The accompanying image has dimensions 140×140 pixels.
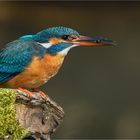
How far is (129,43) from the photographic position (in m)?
8.48

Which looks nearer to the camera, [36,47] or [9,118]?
[9,118]

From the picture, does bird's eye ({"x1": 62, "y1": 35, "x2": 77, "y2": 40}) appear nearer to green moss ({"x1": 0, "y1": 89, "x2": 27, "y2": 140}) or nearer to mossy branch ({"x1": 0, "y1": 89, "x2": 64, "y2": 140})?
mossy branch ({"x1": 0, "y1": 89, "x2": 64, "y2": 140})

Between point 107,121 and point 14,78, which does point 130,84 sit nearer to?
point 107,121

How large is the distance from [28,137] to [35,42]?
1148 millimetres

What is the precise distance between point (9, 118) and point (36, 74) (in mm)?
991

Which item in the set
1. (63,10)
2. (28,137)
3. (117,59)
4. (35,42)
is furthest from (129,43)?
(28,137)

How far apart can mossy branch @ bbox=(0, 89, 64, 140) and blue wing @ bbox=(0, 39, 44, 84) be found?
0.71 metres

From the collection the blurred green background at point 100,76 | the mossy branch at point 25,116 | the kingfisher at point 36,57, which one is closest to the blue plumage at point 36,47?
the kingfisher at point 36,57

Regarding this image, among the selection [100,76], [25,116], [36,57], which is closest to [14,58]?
[36,57]

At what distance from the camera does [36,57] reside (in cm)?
492

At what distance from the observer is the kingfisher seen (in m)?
4.84

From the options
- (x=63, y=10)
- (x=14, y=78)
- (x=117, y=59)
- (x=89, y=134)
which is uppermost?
(x=14, y=78)

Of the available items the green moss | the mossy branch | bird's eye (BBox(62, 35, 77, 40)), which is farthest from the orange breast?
the green moss

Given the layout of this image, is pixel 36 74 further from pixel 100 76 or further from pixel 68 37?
pixel 100 76
